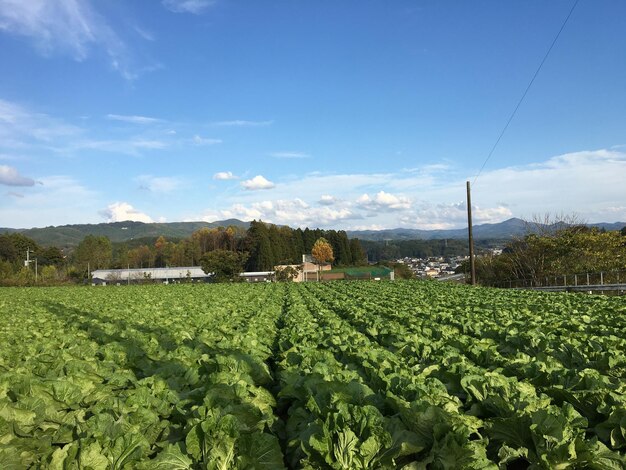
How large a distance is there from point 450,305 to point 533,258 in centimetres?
3544

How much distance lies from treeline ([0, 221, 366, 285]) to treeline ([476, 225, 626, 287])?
171 ft

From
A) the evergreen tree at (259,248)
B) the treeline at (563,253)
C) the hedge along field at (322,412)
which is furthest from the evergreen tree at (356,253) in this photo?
the hedge along field at (322,412)

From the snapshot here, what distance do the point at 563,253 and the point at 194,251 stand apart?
86.9m

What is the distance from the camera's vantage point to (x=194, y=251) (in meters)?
112

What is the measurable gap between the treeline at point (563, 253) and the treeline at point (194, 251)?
2052 inches

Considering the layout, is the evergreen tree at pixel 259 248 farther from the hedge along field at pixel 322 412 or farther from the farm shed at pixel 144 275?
the hedge along field at pixel 322 412

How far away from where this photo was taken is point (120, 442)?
3.13 metres

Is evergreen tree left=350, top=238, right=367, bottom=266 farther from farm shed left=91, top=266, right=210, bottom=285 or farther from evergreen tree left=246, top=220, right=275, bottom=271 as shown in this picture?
farm shed left=91, top=266, right=210, bottom=285

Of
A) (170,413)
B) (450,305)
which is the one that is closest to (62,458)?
(170,413)

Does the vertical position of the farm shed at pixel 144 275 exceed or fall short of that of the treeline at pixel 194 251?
it falls short

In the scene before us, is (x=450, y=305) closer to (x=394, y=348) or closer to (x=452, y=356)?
(x=394, y=348)

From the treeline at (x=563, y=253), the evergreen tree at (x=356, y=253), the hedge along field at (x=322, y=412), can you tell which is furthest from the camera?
the evergreen tree at (x=356, y=253)

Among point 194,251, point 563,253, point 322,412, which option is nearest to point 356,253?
point 194,251

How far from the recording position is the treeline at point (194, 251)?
9744cm
